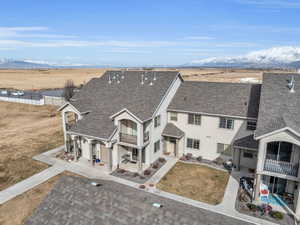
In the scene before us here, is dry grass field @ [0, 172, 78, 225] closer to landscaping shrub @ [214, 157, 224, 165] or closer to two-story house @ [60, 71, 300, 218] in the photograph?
two-story house @ [60, 71, 300, 218]

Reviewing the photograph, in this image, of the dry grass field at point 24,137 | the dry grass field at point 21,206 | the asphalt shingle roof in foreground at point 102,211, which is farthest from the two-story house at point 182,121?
the asphalt shingle roof in foreground at point 102,211

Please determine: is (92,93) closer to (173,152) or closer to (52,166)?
(52,166)

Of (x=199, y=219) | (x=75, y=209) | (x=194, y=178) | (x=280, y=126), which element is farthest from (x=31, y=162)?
(x=280, y=126)

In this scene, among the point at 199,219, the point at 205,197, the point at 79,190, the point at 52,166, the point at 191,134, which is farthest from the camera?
the point at 191,134

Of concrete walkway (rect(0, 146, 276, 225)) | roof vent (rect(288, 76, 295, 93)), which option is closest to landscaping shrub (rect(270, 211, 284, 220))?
concrete walkway (rect(0, 146, 276, 225))

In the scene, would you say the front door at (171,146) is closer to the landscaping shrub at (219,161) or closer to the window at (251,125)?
the landscaping shrub at (219,161)
